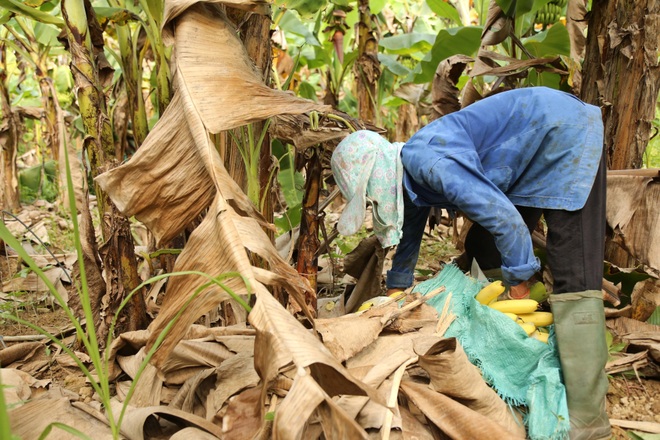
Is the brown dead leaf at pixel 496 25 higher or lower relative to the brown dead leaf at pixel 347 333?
higher

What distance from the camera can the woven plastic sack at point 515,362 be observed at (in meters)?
2.04

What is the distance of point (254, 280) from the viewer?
4.76 ft

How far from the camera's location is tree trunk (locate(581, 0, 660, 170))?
2604 millimetres

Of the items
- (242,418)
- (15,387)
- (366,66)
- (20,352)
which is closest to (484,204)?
(242,418)

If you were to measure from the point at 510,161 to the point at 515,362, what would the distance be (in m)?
0.76

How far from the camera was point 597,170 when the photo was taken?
2.17 metres


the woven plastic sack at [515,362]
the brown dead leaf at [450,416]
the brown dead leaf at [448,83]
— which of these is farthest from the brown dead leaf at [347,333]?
the brown dead leaf at [448,83]

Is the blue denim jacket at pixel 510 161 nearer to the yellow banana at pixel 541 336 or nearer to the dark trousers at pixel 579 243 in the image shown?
the dark trousers at pixel 579 243

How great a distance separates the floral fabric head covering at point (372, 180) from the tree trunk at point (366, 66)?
238 cm

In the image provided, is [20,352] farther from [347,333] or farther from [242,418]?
[347,333]

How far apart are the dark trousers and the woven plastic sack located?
9.5 inches

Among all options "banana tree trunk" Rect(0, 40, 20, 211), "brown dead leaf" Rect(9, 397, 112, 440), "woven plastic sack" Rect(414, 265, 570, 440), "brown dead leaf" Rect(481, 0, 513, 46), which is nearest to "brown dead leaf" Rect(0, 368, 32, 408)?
"brown dead leaf" Rect(9, 397, 112, 440)

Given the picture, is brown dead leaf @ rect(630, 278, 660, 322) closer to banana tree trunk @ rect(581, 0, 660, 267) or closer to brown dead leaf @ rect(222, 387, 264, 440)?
banana tree trunk @ rect(581, 0, 660, 267)

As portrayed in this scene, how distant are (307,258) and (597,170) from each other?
120 cm
